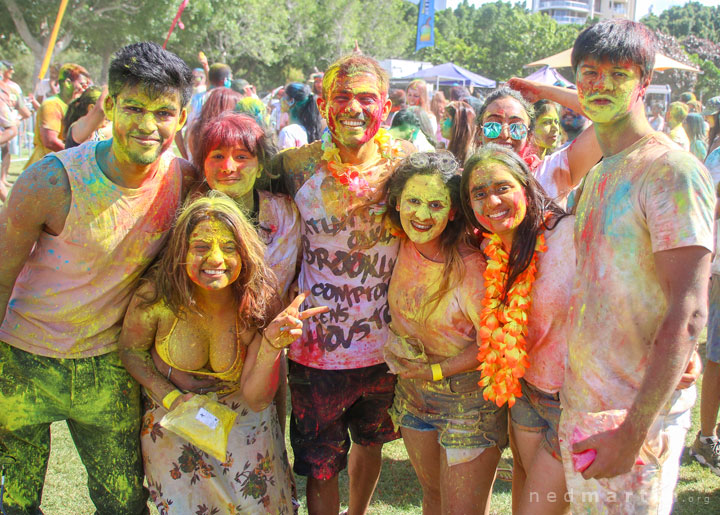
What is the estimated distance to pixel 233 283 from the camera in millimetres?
2578

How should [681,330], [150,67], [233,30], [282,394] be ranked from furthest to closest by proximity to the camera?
1. [233,30]
2. [282,394]
3. [150,67]
4. [681,330]

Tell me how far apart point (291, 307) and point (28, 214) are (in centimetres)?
110

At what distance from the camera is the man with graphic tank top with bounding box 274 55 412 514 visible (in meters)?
2.80

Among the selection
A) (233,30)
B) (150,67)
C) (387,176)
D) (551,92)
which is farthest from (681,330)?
(233,30)

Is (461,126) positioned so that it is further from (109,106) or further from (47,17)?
(47,17)

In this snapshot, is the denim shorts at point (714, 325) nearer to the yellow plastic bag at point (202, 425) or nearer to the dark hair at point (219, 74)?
the yellow plastic bag at point (202, 425)

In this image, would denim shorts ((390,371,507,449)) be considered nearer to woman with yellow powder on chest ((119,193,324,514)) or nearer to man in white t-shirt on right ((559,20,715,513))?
man in white t-shirt on right ((559,20,715,513))

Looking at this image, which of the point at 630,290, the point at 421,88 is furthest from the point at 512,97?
the point at 421,88

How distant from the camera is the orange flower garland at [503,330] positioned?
7.55 ft

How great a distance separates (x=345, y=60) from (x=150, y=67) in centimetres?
92

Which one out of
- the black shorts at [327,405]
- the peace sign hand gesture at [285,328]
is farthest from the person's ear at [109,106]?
the black shorts at [327,405]

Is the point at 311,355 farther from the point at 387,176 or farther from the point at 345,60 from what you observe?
the point at 345,60

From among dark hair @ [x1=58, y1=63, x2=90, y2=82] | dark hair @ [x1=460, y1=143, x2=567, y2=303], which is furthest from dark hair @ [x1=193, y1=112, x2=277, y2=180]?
dark hair @ [x1=58, y1=63, x2=90, y2=82]

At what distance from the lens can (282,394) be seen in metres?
3.07
